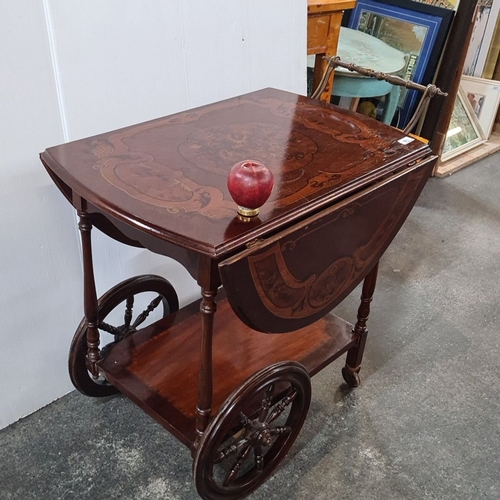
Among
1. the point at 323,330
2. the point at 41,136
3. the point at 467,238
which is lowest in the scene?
the point at 467,238

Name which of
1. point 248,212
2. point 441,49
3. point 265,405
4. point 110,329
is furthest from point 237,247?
point 441,49

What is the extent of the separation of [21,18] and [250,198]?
25.1 inches

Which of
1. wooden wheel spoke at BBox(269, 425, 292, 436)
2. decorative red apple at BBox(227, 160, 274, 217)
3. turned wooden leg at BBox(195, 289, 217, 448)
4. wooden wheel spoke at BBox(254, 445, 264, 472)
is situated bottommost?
wooden wheel spoke at BBox(254, 445, 264, 472)

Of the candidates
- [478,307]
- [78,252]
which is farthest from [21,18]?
[478,307]

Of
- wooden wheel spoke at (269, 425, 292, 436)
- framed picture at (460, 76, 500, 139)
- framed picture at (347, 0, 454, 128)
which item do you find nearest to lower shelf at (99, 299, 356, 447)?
wooden wheel spoke at (269, 425, 292, 436)

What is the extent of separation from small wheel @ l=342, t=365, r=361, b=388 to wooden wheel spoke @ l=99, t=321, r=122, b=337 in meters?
0.65

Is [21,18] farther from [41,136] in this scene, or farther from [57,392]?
[57,392]

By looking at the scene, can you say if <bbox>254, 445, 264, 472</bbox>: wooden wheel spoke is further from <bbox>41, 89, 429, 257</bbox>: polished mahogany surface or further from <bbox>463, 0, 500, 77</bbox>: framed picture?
<bbox>463, 0, 500, 77</bbox>: framed picture

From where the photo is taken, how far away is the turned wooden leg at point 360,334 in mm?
1518

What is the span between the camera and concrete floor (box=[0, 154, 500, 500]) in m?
1.39

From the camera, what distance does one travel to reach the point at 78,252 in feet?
4.76

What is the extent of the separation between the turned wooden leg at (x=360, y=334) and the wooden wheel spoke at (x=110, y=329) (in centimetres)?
63

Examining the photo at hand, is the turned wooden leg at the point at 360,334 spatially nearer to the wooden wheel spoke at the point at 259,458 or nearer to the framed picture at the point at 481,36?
the wooden wheel spoke at the point at 259,458

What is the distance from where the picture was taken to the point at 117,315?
1627mm
